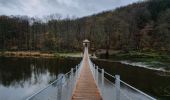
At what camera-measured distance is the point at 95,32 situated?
8450 cm

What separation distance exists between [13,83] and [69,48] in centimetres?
5553

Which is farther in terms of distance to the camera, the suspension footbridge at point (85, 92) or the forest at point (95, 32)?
the forest at point (95, 32)

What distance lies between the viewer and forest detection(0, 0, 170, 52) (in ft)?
240

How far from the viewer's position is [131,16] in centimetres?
8169

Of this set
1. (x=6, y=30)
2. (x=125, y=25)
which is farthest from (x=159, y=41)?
(x=6, y=30)

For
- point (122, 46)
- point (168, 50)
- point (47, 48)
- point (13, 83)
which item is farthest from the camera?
point (47, 48)

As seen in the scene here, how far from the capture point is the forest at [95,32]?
73.2 m

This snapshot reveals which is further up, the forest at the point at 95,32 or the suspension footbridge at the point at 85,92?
the forest at the point at 95,32

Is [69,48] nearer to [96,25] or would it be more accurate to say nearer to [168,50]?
[96,25]

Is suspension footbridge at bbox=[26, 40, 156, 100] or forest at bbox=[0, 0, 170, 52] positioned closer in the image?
suspension footbridge at bbox=[26, 40, 156, 100]

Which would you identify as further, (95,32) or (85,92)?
(95,32)

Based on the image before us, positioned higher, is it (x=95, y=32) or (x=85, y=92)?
(x=95, y=32)

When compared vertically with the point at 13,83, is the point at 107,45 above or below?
above

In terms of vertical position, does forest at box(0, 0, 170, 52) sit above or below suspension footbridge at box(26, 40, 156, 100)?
above
